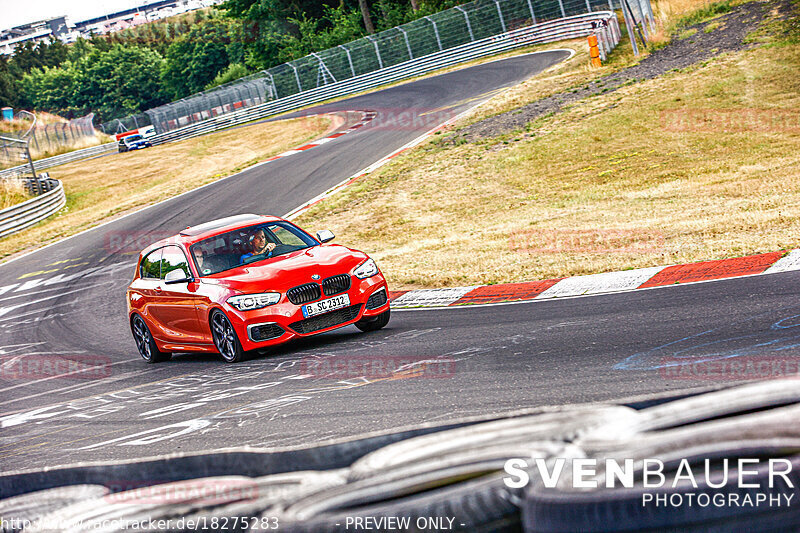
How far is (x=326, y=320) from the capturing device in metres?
9.19

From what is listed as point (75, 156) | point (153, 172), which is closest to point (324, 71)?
point (153, 172)

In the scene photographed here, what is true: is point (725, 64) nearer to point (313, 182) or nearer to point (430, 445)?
point (313, 182)

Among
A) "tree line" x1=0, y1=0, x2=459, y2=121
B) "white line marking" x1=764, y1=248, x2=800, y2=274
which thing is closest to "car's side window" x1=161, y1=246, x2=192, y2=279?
"white line marking" x1=764, y1=248, x2=800, y2=274

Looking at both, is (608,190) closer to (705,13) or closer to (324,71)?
(705,13)

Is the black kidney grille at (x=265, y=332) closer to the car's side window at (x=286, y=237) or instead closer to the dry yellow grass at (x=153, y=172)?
the car's side window at (x=286, y=237)

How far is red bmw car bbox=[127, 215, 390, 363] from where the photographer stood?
905 cm

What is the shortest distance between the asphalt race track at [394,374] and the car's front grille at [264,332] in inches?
9.7

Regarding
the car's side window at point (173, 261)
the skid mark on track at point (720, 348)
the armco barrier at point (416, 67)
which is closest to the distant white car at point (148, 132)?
the armco barrier at point (416, 67)

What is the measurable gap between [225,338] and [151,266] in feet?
7.42

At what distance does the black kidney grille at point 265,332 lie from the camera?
898 centimetres

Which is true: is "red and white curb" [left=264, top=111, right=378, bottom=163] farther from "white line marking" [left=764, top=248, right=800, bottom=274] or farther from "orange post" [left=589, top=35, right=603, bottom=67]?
"white line marking" [left=764, top=248, right=800, bottom=274]

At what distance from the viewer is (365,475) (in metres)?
2.82

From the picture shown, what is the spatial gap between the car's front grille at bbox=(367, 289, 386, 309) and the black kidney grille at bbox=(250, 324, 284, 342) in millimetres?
1082

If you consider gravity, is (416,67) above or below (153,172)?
above
